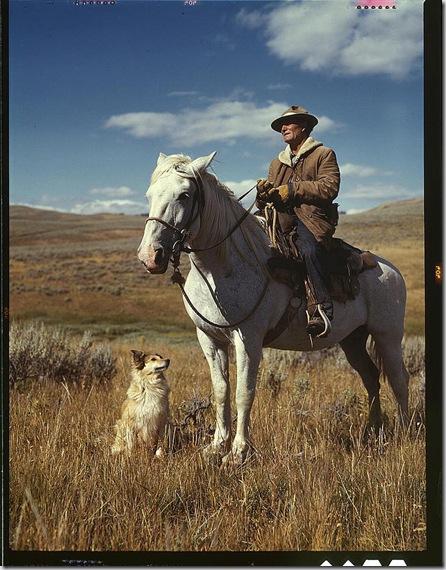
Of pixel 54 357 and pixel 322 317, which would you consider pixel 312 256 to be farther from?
pixel 54 357

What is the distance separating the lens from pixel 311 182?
14.3ft

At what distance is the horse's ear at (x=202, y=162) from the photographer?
407cm

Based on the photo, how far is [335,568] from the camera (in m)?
4.02

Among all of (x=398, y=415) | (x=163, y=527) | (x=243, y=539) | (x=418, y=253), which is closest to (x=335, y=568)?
(x=243, y=539)

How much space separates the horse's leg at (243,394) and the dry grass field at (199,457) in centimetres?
12

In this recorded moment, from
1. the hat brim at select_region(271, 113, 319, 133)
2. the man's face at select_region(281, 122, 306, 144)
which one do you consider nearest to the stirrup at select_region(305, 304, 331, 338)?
the man's face at select_region(281, 122, 306, 144)

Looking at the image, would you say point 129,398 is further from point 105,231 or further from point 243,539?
point 105,231

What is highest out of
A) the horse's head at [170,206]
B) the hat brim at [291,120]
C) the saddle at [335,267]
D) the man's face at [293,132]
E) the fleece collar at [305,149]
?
the hat brim at [291,120]

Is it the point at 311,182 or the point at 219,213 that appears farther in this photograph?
the point at 311,182

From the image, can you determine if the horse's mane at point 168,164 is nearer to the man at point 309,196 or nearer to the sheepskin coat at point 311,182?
the man at point 309,196

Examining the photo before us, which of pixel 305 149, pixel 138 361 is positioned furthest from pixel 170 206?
pixel 138 361

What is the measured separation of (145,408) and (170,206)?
59.3 inches

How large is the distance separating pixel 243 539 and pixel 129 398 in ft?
4.21

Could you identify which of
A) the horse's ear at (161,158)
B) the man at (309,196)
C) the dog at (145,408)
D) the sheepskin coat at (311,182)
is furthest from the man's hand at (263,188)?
the dog at (145,408)
